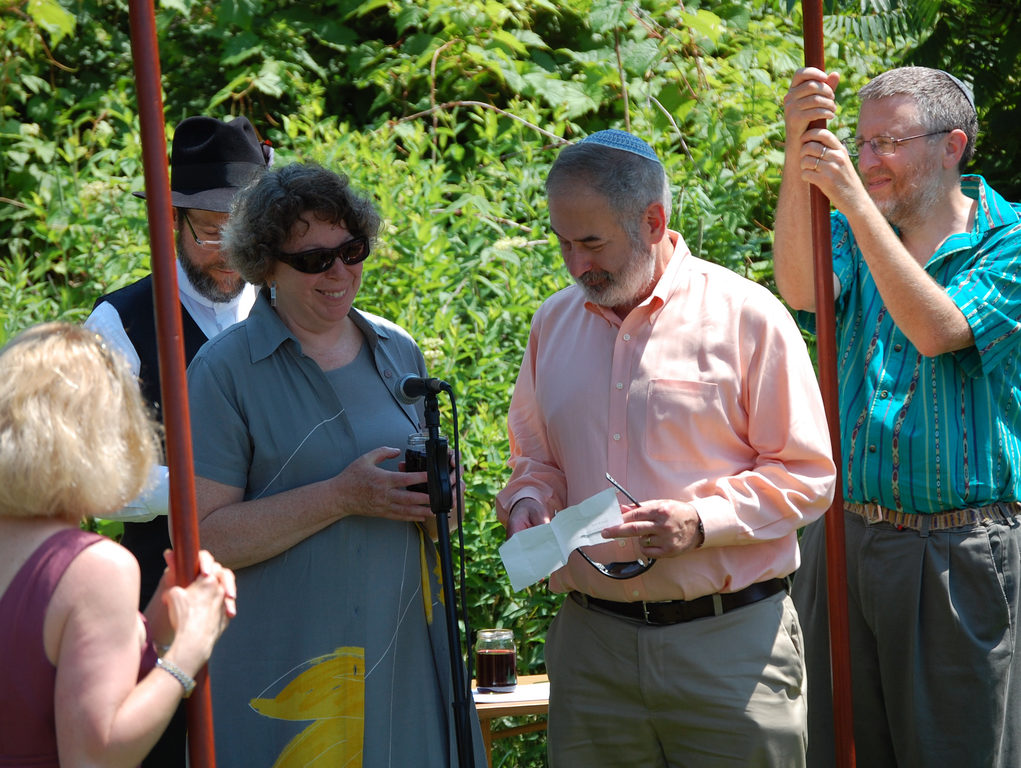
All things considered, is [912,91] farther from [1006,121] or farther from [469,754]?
[1006,121]

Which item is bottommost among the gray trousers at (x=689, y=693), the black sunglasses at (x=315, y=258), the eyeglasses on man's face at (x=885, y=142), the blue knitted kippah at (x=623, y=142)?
the gray trousers at (x=689, y=693)

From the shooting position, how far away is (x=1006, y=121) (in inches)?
221

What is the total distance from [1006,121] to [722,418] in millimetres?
3714

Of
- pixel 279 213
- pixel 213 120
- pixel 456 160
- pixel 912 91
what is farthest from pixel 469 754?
pixel 456 160

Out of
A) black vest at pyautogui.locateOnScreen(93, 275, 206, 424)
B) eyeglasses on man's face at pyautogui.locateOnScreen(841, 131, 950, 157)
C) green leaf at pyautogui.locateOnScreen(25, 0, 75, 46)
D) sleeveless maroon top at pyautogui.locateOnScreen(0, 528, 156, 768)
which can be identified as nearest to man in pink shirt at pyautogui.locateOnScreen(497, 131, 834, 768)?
eyeglasses on man's face at pyautogui.locateOnScreen(841, 131, 950, 157)

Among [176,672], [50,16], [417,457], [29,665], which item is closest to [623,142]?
[417,457]

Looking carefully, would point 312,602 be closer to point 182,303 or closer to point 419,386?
point 419,386

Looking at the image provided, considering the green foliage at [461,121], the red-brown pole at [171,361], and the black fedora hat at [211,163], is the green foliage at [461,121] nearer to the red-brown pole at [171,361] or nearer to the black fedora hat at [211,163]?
the black fedora hat at [211,163]

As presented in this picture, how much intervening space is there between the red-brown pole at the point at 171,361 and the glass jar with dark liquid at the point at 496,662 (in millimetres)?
1968

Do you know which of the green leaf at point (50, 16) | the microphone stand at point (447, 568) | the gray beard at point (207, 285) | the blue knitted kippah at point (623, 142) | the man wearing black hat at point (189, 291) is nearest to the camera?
the microphone stand at point (447, 568)

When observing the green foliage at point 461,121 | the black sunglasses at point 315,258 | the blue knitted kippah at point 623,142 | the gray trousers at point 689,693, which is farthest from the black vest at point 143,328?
the green foliage at point 461,121

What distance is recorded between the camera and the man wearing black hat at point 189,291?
9.82 feet

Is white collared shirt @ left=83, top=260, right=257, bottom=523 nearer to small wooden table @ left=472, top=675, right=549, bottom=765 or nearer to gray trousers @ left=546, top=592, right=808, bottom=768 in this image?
gray trousers @ left=546, top=592, right=808, bottom=768

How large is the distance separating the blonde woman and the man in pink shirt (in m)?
1.08
